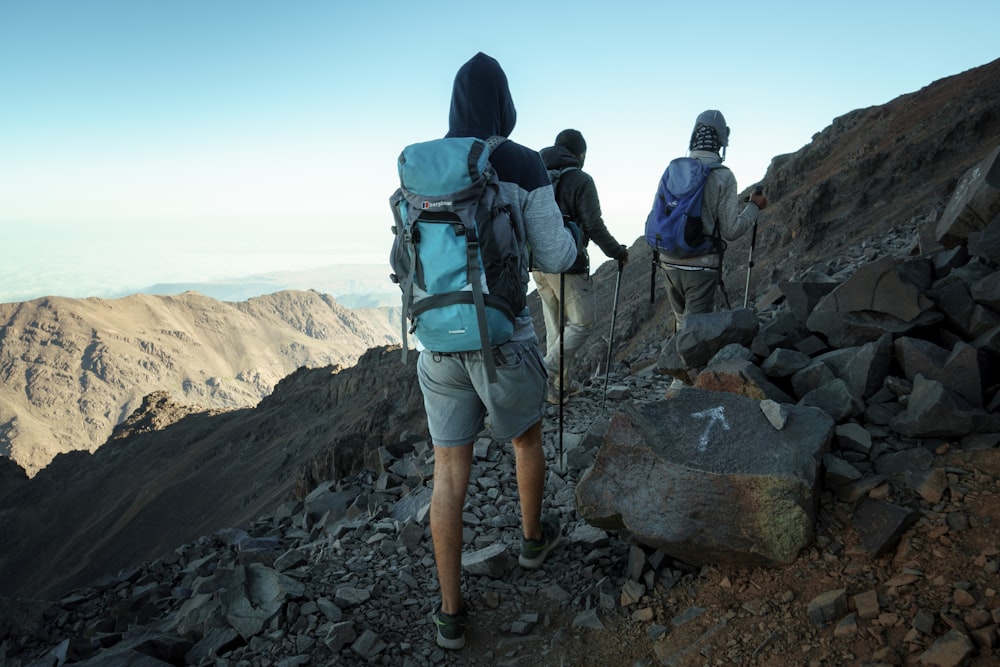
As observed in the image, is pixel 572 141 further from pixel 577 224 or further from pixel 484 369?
pixel 484 369

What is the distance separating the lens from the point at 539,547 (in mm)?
4238

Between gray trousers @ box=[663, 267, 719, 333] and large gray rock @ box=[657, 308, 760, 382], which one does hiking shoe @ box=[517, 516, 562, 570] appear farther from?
gray trousers @ box=[663, 267, 719, 333]

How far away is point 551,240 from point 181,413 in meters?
53.4

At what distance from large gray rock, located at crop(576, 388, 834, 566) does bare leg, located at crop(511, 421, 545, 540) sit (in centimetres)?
34

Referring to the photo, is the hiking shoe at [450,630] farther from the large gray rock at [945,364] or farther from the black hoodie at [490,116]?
the large gray rock at [945,364]

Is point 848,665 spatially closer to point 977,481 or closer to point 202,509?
point 977,481

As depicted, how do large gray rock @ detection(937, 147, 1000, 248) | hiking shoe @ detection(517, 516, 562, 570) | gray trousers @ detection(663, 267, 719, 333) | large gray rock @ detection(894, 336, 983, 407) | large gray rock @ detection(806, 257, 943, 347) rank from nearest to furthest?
large gray rock @ detection(894, 336, 983, 407) → hiking shoe @ detection(517, 516, 562, 570) → large gray rock @ detection(806, 257, 943, 347) → large gray rock @ detection(937, 147, 1000, 248) → gray trousers @ detection(663, 267, 719, 333)

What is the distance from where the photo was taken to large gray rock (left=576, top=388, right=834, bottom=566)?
3371 mm

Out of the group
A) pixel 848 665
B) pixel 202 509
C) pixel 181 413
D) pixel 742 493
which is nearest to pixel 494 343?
pixel 742 493

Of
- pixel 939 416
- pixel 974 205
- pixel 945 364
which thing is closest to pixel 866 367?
pixel 945 364

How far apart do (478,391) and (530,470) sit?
0.79 metres

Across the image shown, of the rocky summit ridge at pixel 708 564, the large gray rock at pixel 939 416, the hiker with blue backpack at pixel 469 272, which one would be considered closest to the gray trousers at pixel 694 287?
the rocky summit ridge at pixel 708 564

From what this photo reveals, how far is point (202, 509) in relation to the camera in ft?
97.2

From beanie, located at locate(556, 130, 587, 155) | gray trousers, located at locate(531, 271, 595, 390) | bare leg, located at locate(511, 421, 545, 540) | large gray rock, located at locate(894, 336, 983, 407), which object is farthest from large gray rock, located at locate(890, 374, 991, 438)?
beanie, located at locate(556, 130, 587, 155)
